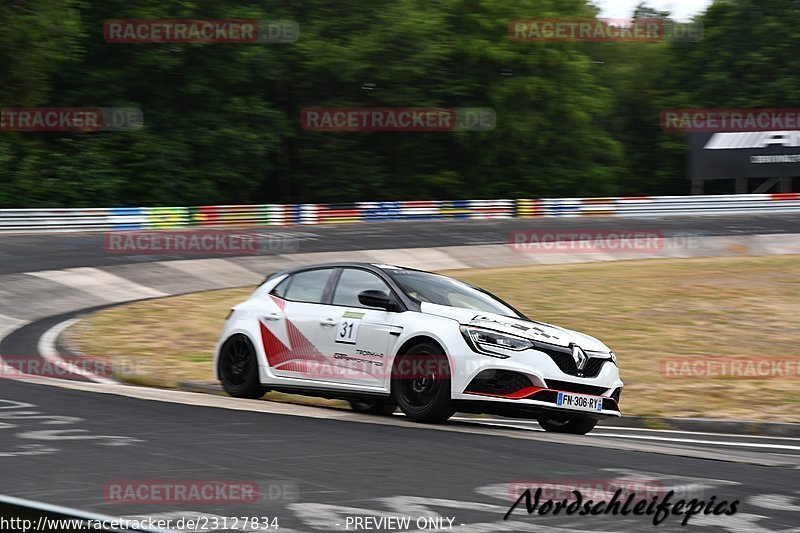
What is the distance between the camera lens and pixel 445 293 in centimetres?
1011

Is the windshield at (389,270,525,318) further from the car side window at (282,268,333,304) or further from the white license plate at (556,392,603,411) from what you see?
the white license plate at (556,392,603,411)

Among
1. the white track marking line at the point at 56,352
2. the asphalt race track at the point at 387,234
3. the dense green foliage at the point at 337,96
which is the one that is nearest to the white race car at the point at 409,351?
the white track marking line at the point at 56,352

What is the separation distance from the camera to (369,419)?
374 inches

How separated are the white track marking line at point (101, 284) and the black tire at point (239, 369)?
11431 mm

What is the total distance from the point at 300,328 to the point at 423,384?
157 centimetres

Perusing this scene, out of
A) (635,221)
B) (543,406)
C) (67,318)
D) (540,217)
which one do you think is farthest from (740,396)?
(540,217)

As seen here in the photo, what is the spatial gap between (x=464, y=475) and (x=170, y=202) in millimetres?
45071

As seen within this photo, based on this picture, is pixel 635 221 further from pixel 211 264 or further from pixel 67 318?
pixel 67 318

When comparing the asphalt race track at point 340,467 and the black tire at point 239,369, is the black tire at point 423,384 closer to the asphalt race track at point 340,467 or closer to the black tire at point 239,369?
the asphalt race track at point 340,467

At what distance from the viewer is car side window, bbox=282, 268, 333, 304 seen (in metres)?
10.5

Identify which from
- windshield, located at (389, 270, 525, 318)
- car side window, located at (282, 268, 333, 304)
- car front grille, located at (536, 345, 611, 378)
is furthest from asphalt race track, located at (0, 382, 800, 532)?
car side window, located at (282, 268, 333, 304)

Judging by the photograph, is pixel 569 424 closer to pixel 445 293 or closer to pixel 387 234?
pixel 445 293

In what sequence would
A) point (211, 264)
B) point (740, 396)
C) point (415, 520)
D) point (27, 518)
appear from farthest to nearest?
point (211, 264)
point (740, 396)
point (415, 520)
point (27, 518)

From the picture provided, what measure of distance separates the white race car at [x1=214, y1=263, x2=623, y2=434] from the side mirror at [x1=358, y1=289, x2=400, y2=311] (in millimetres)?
11
